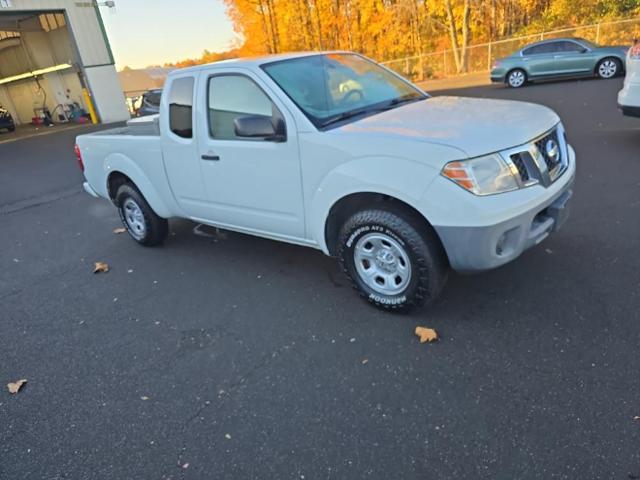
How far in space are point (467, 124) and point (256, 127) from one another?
58.7 inches

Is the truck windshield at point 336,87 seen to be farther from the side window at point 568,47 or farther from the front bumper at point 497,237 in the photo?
the side window at point 568,47

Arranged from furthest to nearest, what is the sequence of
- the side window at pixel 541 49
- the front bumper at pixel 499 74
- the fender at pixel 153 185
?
1. the front bumper at pixel 499 74
2. the side window at pixel 541 49
3. the fender at pixel 153 185

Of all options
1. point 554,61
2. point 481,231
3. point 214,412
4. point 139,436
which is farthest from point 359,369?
point 554,61

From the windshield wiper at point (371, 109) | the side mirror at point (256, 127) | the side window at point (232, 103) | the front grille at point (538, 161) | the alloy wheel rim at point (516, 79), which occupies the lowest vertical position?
the alloy wheel rim at point (516, 79)

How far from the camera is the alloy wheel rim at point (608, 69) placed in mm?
14523

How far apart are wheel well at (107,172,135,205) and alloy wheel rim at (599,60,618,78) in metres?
15.6

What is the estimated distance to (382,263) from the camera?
330 cm

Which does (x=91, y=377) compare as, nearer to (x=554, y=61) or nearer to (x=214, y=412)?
(x=214, y=412)

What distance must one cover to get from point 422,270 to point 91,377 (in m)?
2.38

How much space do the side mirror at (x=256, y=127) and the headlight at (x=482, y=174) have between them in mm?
1331

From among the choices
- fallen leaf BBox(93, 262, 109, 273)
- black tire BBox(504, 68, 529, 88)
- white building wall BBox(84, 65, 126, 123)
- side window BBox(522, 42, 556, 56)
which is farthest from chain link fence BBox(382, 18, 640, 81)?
fallen leaf BBox(93, 262, 109, 273)

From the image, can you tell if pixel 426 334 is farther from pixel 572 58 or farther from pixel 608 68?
pixel 608 68

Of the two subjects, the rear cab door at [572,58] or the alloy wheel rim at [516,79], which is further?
the alloy wheel rim at [516,79]

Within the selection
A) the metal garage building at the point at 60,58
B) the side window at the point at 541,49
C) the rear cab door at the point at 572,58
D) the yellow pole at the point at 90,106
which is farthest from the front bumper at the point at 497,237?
the yellow pole at the point at 90,106
